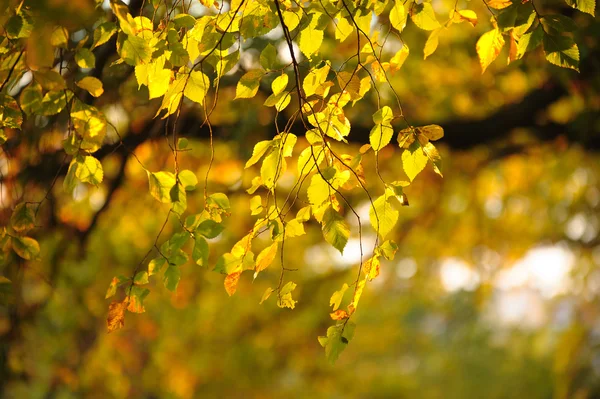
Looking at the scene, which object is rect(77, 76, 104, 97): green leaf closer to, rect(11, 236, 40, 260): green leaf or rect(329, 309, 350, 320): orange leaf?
rect(11, 236, 40, 260): green leaf

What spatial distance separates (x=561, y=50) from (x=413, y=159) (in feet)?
1.03

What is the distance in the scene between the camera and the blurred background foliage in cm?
357

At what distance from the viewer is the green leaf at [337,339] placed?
130 centimetres

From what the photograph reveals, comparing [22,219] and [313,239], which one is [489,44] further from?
[313,239]

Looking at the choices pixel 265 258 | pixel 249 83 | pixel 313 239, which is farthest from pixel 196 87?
pixel 313 239

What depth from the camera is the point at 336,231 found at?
4.21 feet

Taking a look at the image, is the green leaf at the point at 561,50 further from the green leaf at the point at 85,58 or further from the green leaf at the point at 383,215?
the green leaf at the point at 85,58

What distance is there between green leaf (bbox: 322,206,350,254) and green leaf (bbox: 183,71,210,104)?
0.32 m

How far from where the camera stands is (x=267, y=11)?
1.25 meters

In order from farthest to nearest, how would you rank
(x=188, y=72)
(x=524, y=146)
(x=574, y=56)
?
(x=524, y=146) < (x=188, y=72) < (x=574, y=56)

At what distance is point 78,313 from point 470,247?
3623mm

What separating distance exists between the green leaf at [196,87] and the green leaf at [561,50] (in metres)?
0.61

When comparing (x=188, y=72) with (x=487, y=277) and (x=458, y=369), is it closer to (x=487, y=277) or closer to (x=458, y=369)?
(x=487, y=277)

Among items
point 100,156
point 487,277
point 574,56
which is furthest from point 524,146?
point 574,56
